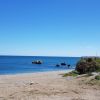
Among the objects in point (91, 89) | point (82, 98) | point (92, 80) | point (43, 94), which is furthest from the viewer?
point (92, 80)

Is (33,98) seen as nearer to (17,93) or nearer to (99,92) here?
(17,93)

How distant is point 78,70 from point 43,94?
1899 cm

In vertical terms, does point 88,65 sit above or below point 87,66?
above

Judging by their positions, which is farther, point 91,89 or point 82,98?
point 91,89

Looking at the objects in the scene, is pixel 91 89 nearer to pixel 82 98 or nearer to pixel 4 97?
pixel 82 98

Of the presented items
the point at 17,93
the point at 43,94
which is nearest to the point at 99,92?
the point at 43,94

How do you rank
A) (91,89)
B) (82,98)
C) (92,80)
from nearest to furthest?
(82,98) → (91,89) → (92,80)

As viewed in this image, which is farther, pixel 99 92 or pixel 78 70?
pixel 78 70

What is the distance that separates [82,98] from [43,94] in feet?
8.69

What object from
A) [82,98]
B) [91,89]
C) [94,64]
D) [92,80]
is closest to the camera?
[82,98]

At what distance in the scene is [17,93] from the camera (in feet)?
54.3

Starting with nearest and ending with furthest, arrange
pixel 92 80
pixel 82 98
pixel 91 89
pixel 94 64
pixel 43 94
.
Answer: pixel 82 98 → pixel 43 94 → pixel 91 89 → pixel 92 80 → pixel 94 64

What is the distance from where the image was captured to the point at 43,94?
16.3m

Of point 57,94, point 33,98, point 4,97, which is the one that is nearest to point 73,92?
point 57,94
